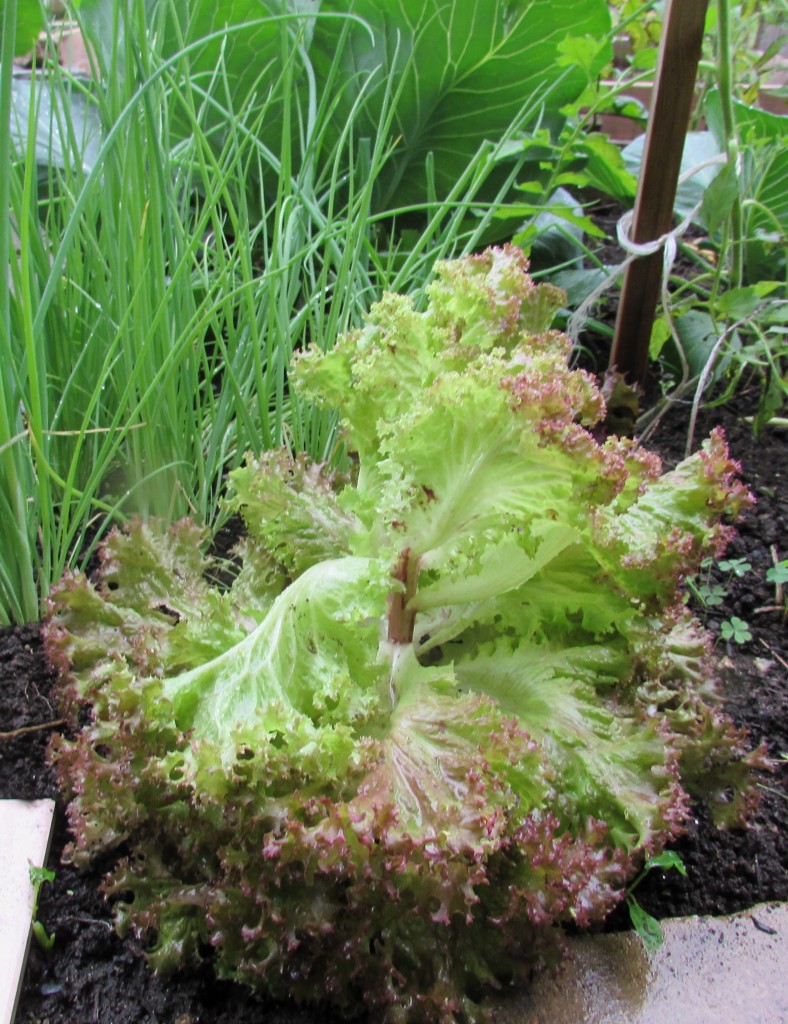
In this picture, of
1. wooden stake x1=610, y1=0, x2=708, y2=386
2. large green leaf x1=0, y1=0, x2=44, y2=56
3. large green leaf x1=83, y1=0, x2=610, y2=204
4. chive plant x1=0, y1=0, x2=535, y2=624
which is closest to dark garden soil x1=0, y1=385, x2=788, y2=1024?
chive plant x1=0, y1=0, x2=535, y2=624

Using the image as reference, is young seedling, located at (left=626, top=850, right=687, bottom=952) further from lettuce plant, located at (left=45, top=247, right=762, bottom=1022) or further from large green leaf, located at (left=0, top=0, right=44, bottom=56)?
large green leaf, located at (left=0, top=0, right=44, bottom=56)

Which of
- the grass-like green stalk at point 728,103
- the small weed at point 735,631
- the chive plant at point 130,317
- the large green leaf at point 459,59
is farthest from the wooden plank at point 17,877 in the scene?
the large green leaf at point 459,59

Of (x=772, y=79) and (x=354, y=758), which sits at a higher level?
(x=772, y=79)

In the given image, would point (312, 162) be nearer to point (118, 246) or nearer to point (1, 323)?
point (118, 246)

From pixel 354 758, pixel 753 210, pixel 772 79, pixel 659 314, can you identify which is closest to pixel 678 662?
pixel 354 758

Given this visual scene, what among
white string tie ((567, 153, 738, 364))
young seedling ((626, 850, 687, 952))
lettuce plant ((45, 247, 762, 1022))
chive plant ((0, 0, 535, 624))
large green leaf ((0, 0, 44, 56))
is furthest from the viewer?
large green leaf ((0, 0, 44, 56))

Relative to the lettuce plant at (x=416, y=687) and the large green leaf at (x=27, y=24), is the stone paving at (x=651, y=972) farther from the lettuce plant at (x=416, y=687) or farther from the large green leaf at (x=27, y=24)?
the large green leaf at (x=27, y=24)

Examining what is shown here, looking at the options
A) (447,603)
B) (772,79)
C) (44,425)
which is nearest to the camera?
(447,603)
